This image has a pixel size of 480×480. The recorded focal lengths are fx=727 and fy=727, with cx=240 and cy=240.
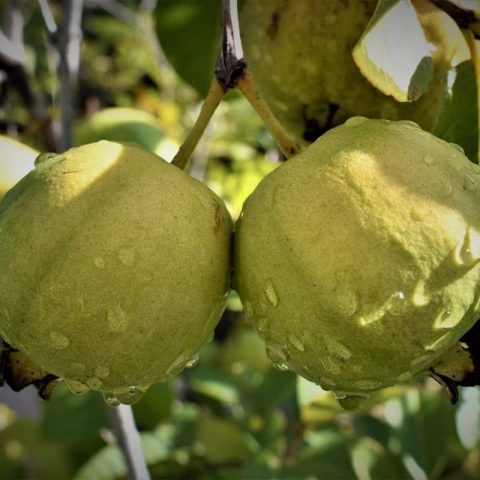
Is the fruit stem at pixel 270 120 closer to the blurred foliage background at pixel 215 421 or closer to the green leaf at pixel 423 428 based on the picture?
the blurred foliage background at pixel 215 421

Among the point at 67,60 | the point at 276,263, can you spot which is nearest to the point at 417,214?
the point at 276,263

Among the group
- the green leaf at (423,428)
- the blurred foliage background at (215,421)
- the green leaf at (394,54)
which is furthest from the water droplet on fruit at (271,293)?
the green leaf at (423,428)

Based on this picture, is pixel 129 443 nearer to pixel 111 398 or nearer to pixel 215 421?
pixel 111 398

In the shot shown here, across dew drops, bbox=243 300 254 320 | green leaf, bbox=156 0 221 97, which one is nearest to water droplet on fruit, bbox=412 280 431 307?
dew drops, bbox=243 300 254 320

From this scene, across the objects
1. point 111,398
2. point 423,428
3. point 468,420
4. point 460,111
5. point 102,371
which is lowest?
point 423,428

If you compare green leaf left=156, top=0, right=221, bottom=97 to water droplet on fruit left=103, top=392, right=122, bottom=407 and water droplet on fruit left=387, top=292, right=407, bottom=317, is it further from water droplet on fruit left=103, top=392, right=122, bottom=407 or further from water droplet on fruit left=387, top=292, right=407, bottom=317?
water droplet on fruit left=387, top=292, right=407, bottom=317

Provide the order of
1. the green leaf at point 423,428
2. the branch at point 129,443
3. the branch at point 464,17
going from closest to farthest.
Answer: the branch at point 464,17 < the branch at point 129,443 < the green leaf at point 423,428
